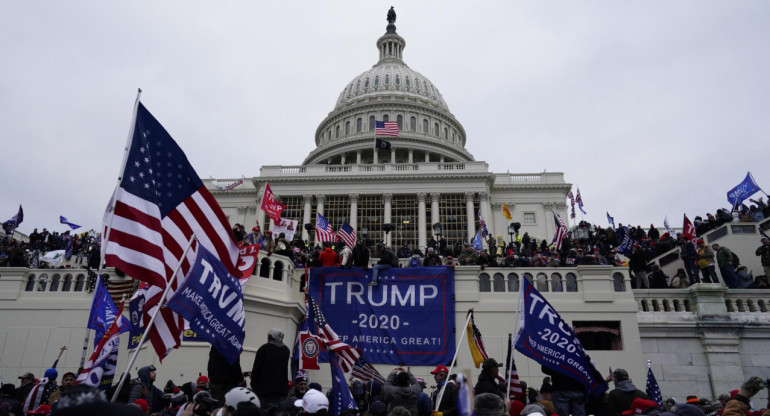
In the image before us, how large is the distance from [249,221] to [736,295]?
44.2m

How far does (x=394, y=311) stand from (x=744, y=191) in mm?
23335

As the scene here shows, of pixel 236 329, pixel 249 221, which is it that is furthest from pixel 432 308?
pixel 249 221

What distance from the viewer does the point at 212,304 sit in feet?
25.2

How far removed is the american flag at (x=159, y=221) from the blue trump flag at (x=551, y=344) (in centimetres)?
498

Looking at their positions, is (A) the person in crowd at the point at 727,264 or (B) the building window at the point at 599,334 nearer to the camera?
(B) the building window at the point at 599,334

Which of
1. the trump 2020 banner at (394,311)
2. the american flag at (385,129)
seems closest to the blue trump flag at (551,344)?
the trump 2020 banner at (394,311)

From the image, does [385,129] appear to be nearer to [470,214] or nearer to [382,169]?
[382,169]

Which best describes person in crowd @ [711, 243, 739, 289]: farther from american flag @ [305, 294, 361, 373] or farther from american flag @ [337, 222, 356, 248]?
american flag @ [305, 294, 361, 373]

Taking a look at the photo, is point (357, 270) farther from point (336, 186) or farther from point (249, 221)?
point (249, 221)

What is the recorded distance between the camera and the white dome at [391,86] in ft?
274

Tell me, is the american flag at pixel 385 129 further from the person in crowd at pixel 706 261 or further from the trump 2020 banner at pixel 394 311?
the person in crowd at pixel 706 261

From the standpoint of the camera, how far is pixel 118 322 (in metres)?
8.72

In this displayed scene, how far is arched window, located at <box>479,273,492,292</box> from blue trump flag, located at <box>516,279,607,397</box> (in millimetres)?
9184

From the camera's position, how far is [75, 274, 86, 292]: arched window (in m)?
18.5
